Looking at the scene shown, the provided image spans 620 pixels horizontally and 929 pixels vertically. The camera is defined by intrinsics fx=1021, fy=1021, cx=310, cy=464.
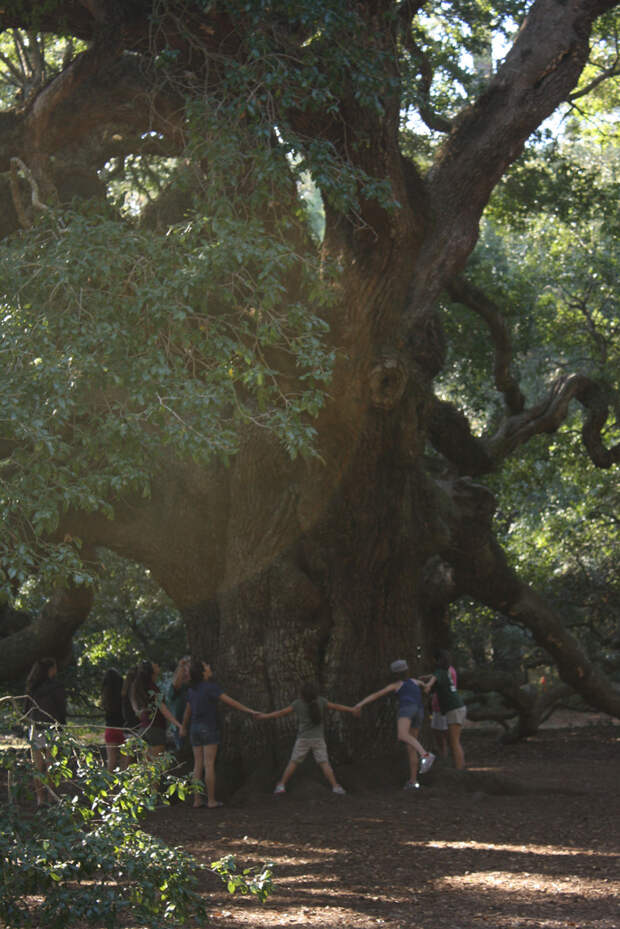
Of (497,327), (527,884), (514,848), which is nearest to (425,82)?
(497,327)

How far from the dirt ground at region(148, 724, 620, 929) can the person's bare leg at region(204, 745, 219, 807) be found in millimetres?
171

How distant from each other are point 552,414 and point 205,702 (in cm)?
704

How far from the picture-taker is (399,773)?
10.7m

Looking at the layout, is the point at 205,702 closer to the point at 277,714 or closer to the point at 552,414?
the point at 277,714

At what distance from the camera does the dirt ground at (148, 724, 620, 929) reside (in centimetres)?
605

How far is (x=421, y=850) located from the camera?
7762 mm

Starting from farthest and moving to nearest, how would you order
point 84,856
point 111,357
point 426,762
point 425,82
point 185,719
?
point 425,82 < point 185,719 < point 426,762 < point 111,357 < point 84,856

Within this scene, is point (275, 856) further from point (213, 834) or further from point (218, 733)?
point (218, 733)

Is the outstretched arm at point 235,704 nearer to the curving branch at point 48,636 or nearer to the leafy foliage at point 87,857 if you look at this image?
the curving branch at point 48,636

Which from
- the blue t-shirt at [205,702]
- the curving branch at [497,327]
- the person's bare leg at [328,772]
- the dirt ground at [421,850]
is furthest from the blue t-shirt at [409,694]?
the curving branch at [497,327]

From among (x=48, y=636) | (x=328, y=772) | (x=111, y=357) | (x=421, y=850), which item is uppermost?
(x=111, y=357)

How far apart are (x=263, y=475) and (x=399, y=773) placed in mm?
3443

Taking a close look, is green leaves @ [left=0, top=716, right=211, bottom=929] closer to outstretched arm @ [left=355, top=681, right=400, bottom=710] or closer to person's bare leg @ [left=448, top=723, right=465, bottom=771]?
outstretched arm @ [left=355, top=681, right=400, bottom=710]

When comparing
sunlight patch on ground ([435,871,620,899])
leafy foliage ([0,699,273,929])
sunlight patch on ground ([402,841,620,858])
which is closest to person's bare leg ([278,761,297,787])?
sunlight patch on ground ([402,841,620,858])
